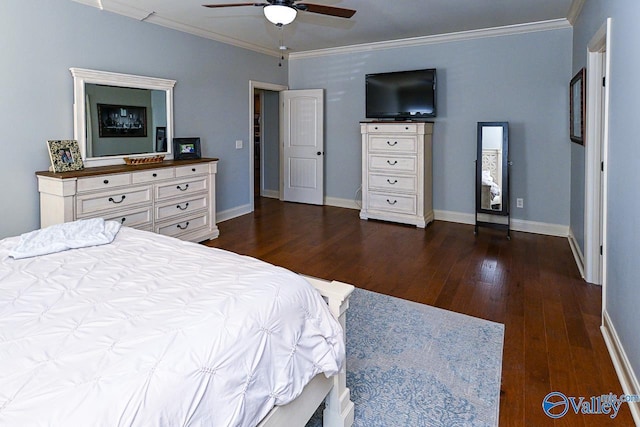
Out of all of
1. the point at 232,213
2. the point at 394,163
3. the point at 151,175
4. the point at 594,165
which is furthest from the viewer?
the point at 232,213

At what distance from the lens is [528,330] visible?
104 inches

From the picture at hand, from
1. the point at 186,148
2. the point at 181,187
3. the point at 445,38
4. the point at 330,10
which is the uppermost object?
the point at 445,38

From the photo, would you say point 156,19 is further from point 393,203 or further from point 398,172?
point 393,203

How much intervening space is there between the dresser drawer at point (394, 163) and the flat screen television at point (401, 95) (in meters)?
0.62

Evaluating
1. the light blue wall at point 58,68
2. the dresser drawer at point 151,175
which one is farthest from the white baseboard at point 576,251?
the light blue wall at point 58,68

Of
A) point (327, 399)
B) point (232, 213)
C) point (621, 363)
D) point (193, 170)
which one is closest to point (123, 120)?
point (193, 170)

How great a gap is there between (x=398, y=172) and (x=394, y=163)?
0.44ft

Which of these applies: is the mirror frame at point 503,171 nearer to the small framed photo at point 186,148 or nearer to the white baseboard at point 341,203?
the white baseboard at point 341,203

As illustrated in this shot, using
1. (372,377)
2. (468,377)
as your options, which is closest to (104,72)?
(372,377)

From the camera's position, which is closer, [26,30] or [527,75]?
[26,30]

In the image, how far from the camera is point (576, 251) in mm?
4094

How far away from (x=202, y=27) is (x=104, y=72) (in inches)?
55.9

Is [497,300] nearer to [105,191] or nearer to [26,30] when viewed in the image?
[105,191]

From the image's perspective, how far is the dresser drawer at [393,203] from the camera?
17.8 feet
